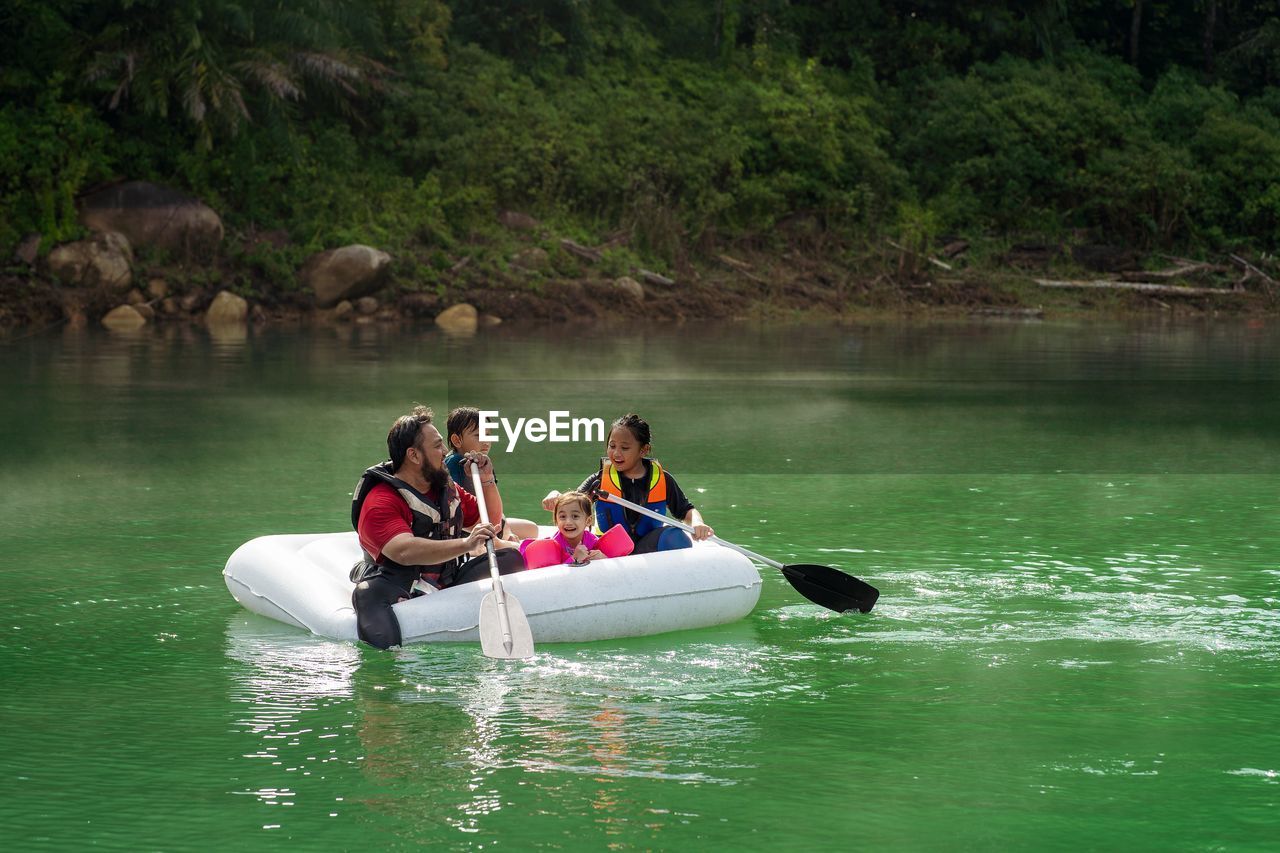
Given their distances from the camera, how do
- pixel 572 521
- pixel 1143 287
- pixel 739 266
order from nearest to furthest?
pixel 572 521, pixel 739 266, pixel 1143 287

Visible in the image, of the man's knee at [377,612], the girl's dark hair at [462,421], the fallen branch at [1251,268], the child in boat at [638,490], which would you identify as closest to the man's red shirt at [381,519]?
the man's knee at [377,612]

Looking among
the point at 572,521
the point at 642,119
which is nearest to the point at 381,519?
the point at 572,521

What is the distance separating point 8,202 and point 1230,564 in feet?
73.0

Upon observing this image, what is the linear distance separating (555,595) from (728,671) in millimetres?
749

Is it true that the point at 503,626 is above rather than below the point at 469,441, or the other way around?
below

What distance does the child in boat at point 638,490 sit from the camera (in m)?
7.20

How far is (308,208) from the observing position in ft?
95.7

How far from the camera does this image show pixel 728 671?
20.6 ft

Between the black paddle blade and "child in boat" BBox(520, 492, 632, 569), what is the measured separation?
726 mm

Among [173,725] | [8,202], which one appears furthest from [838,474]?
[8,202]

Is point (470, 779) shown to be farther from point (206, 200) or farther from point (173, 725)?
point (206, 200)

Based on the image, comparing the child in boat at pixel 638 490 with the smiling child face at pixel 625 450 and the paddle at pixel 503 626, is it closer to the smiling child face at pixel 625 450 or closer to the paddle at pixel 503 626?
the smiling child face at pixel 625 450

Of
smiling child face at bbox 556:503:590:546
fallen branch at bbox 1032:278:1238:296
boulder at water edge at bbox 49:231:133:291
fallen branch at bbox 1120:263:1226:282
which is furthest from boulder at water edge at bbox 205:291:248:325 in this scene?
smiling child face at bbox 556:503:590:546

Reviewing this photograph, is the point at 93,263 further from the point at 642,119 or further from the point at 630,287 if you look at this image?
the point at 642,119
